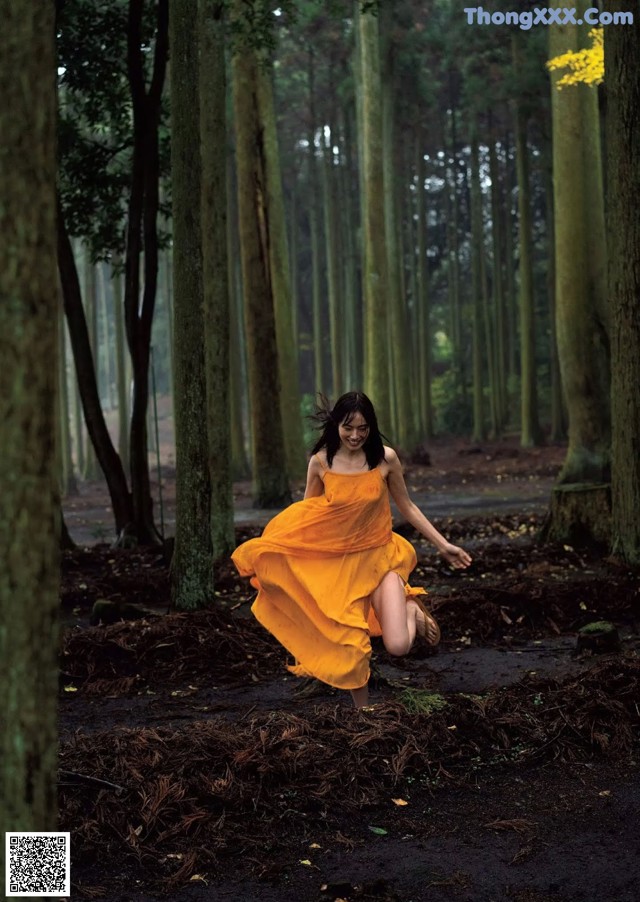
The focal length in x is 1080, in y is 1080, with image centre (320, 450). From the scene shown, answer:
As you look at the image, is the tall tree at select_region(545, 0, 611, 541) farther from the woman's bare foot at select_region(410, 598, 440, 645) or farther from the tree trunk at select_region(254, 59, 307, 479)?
the woman's bare foot at select_region(410, 598, 440, 645)

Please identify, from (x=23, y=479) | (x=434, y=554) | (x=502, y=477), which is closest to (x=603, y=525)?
(x=434, y=554)

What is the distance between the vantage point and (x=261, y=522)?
1480 centimetres

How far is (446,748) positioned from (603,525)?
19.7 feet

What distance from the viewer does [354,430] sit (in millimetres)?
5562

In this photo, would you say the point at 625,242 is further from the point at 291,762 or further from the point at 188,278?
the point at 291,762

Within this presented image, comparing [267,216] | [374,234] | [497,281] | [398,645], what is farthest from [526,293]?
[398,645]

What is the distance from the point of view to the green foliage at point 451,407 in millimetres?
38969

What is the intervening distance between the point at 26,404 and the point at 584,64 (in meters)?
12.9

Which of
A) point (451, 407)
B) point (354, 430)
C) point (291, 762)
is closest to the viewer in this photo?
point (291, 762)

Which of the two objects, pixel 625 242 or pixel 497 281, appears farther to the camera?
pixel 497 281

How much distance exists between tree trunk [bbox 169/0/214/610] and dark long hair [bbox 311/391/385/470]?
2.21 meters

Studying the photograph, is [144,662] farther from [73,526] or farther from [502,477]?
[502,477]

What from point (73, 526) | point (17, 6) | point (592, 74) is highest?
point (592, 74)

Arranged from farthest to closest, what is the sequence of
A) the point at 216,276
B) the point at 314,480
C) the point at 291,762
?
1. the point at 216,276
2. the point at 314,480
3. the point at 291,762
